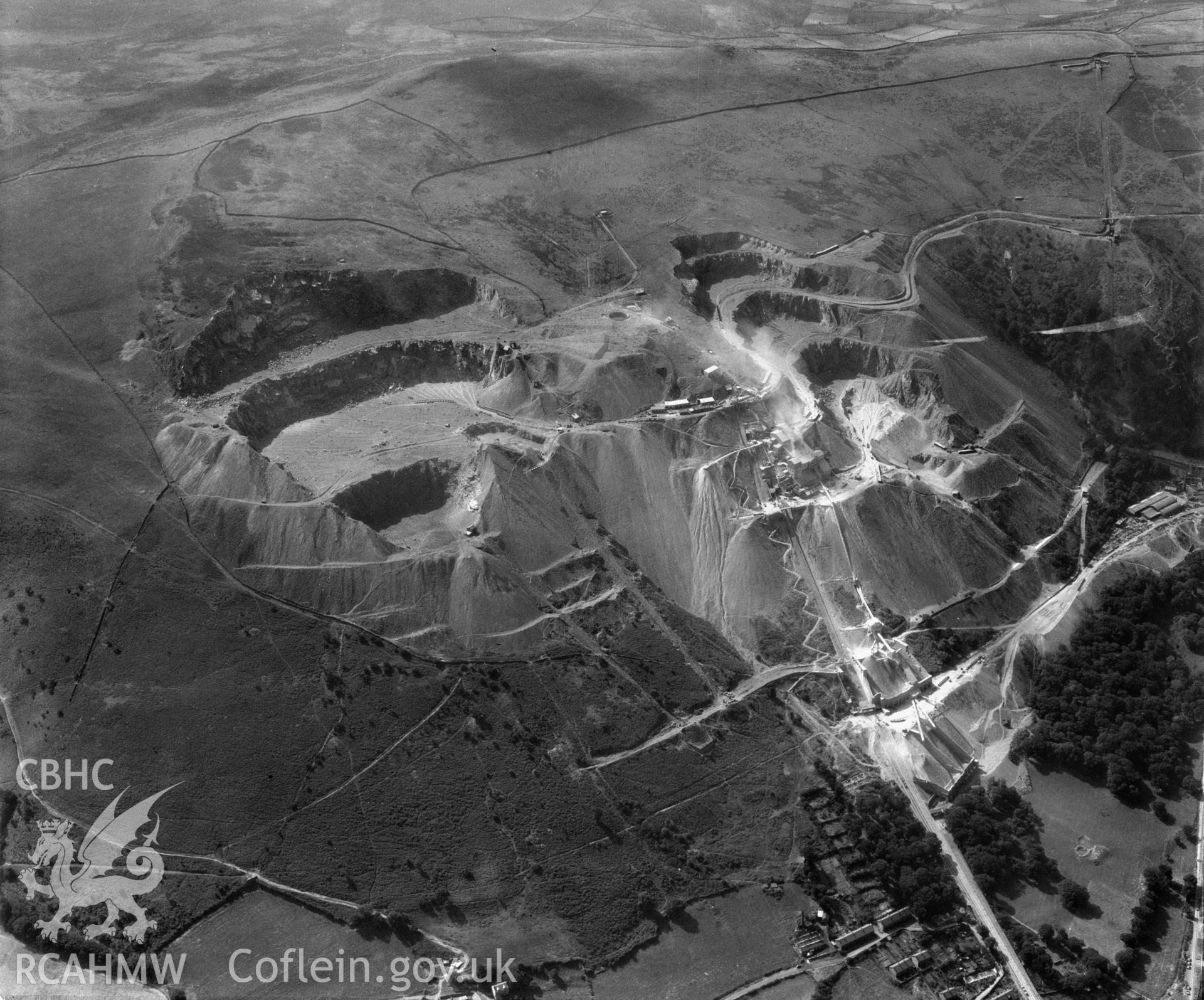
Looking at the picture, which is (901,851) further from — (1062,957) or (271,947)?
(271,947)

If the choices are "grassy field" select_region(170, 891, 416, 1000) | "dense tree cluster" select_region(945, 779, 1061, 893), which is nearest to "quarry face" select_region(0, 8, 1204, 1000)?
"grassy field" select_region(170, 891, 416, 1000)

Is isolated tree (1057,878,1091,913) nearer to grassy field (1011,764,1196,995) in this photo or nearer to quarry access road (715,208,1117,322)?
grassy field (1011,764,1196,995)

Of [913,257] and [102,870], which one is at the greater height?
[913,257]

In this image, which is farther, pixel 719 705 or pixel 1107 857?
pixel 719 705

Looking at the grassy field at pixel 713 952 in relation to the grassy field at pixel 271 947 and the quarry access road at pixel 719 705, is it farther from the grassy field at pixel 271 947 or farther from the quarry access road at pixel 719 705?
the grassy field at pixel 271 947

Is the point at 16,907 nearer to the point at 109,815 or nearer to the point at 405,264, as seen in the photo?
the point at 109,815

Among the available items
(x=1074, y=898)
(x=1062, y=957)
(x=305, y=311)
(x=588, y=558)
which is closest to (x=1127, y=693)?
(x=1074, y=898)

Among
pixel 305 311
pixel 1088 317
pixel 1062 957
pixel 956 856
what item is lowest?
pixel 1062 957
